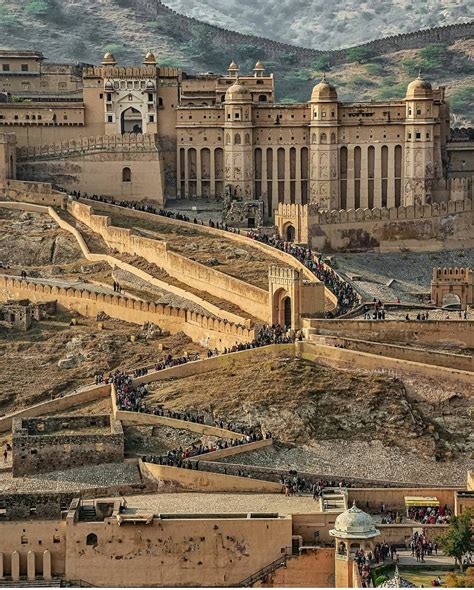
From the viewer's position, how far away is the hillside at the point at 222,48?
422ft

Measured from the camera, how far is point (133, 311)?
75.4 metres

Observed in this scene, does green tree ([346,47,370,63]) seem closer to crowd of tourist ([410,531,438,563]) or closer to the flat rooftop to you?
the flat rooftop

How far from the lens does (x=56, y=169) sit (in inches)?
3543

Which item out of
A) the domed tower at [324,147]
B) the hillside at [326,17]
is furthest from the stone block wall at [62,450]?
the hillside at [326,17]

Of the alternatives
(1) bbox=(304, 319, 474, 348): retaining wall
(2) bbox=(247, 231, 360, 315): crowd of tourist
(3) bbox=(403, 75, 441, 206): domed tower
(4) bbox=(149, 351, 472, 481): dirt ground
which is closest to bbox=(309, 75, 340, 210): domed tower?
(3) bbox=(403, 75, 441, 206): domed tower

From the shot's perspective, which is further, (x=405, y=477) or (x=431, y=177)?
(x=431, y=177)

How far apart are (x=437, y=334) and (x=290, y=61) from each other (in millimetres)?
70279

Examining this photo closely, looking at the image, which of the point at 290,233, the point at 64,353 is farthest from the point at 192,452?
the point at 290,233

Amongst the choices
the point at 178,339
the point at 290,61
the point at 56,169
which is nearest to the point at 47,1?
the point at 290,61

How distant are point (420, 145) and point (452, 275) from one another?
1388cm

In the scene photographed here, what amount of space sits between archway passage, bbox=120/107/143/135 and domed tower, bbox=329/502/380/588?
39411 mm

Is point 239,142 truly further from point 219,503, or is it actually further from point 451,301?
point 219,503

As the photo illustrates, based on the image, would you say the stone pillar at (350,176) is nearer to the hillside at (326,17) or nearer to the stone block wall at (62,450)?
the stone block wall at (62,450)

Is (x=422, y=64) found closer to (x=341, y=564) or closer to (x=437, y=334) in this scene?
(x=437, y=334)
